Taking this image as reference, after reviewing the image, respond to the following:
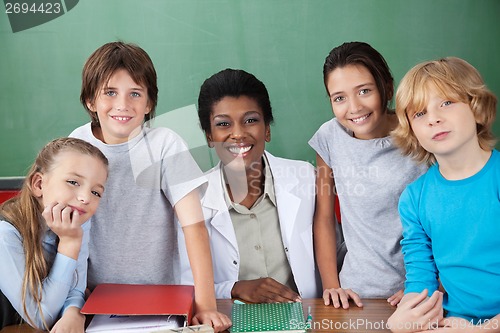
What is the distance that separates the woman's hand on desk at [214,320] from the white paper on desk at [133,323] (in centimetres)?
4

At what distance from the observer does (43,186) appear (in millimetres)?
1388

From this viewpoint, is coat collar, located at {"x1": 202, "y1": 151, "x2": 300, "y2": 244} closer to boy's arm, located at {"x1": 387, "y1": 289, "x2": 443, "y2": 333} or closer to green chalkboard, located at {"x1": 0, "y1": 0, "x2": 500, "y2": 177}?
green chalkboard, located at {"x1": 0, "y1": 0, "x2": 500, "y2": 177}

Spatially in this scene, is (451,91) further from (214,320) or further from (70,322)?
(70,322)

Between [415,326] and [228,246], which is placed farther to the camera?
[228,246]

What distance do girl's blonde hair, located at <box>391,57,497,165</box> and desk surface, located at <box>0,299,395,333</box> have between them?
1.46 feet

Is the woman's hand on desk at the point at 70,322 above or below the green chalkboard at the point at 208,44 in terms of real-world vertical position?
below

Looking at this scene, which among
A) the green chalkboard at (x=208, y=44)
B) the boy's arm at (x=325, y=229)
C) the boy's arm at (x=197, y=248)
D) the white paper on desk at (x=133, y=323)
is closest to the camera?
the white paper on desk at (x=133, y=323)

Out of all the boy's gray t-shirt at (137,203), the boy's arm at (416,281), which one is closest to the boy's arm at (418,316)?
the boy's arm at (416,281)

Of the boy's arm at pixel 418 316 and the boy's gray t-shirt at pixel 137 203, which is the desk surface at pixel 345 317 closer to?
the boy's arm at pixel 418 316

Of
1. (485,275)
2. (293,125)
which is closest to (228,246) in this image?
(293,125)

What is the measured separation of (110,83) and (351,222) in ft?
2.48

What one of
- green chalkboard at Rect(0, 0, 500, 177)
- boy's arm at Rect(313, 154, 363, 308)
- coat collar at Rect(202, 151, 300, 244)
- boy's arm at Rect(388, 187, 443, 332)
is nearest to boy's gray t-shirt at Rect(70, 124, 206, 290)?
coat collar at Rect(202, 151, 300, 244)

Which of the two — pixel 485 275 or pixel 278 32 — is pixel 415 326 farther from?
pixel 278 32

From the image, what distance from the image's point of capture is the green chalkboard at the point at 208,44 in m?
1.80
